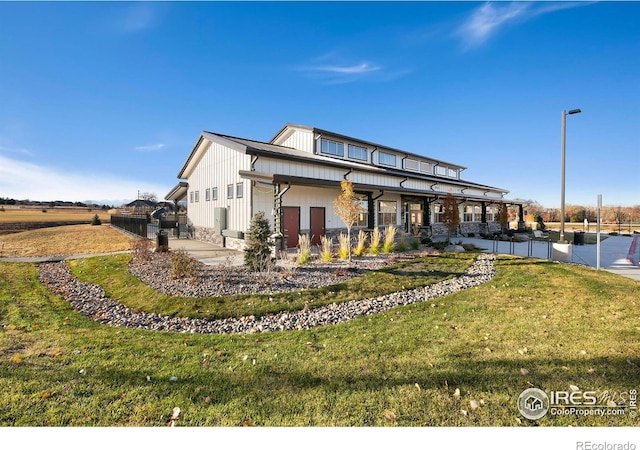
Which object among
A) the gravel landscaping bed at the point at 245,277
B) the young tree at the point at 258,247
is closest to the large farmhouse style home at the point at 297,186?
the young tree at the point at 258,247

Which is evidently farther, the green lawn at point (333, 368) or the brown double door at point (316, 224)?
the brown double door at point (316, 224)

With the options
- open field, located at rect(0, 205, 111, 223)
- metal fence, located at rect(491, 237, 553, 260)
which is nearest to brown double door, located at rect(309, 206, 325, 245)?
metal fence, located at rect(491, 237, 553, 260)

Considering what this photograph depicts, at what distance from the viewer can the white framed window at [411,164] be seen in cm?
2652

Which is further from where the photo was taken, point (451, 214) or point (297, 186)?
point (451, 214)

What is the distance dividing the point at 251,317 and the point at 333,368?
9.72 ft

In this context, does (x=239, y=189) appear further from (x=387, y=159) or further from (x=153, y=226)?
(x=153, y=226)

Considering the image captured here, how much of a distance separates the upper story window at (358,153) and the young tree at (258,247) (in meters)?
12.7

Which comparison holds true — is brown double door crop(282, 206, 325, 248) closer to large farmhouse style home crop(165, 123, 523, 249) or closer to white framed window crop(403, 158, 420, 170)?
large farmhouse style home crop(165, 123, 523, 249)

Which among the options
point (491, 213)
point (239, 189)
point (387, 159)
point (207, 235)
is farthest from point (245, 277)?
point (491, 213)

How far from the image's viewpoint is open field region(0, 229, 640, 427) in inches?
113

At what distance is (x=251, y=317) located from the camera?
6188mm

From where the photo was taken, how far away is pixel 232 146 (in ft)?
46.8

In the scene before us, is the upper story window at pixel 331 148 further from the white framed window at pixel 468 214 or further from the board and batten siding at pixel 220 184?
the white framed window at pixel 468 214

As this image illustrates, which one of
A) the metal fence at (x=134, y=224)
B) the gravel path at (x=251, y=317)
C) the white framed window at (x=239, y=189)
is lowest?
the gravel path at (x=251, y=317)
